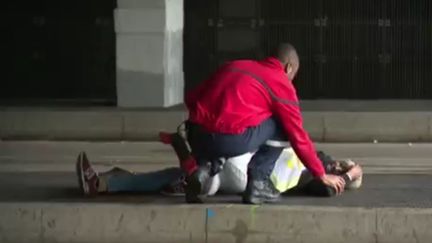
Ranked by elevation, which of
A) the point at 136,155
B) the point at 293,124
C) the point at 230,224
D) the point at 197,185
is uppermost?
the point at 293,124

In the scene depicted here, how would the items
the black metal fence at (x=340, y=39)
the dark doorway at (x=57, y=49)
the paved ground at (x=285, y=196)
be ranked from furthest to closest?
the dark doorway at (x=57, y=49)
the black metal fence at (x=340, y=39)
the paved ground at (x=285, y=196)

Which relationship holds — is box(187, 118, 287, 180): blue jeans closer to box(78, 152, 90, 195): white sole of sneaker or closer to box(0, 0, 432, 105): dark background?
box(78, 152, 90, 195): white sole of sneaker

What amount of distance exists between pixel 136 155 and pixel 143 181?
486 cm

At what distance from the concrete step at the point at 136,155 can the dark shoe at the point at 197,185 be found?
3617 millimetres

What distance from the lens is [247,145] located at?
261 inches

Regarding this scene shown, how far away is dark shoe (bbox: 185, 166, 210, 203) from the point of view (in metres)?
6.52

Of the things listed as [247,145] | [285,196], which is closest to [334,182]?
[285,196]

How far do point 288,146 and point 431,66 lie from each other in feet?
38.5

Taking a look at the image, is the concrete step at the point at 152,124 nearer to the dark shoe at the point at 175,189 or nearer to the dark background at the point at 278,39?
the dark background at the point at 278,39

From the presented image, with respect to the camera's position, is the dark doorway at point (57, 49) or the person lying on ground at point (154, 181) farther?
the dark doorway at point (57, 49)

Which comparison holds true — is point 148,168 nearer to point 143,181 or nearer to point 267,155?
point 143,181

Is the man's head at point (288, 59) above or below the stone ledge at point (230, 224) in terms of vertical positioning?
above

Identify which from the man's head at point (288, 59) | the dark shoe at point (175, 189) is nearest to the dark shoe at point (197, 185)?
the dark shoe at point (175, 189)

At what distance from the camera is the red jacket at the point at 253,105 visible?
6.56 meters
